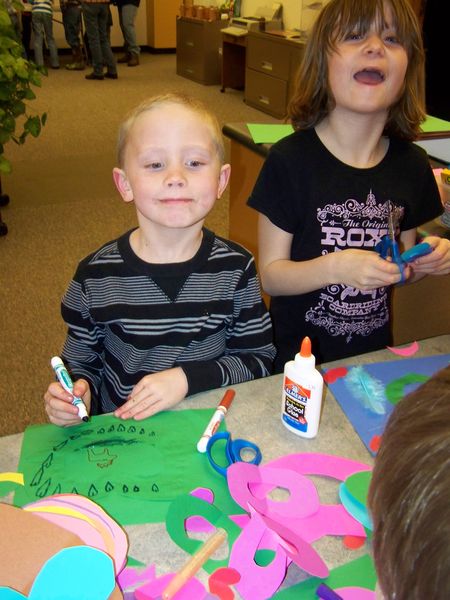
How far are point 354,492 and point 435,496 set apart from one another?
409 millimetres

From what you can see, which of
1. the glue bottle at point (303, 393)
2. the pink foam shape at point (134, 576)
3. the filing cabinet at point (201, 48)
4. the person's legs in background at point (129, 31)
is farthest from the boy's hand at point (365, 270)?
the person's legs in background at point (129, 31)

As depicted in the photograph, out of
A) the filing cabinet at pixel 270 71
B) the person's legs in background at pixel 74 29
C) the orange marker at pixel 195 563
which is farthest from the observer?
the person's legs in background at pixel 74 29

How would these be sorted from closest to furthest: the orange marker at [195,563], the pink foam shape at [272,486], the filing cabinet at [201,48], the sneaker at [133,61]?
the orange marker at [195,563] → the pink foam shape at [272,486] → the filing cabinet at [201,48] → the sneaker at [133,61]

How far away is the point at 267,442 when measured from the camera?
0.76 meters

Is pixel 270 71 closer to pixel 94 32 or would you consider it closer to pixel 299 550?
pixel 94 32

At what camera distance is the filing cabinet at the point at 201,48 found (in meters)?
6.16

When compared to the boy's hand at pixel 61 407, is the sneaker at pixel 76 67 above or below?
below

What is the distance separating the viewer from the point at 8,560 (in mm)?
580

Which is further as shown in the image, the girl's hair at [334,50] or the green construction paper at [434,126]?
the green construction paper at [434,126]

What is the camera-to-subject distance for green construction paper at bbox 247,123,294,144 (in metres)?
1.68

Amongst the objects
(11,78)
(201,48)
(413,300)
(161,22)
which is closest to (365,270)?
(413,300)

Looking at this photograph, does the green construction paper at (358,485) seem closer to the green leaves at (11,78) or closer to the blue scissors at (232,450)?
the blue scissors at (232,450)

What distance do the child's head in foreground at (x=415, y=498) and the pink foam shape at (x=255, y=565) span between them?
0.26 meters

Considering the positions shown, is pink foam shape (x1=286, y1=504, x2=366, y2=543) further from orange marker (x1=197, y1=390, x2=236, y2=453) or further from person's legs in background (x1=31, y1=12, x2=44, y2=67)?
person's legs in background (x1=31, y1=12, x2=44, y2=67)
